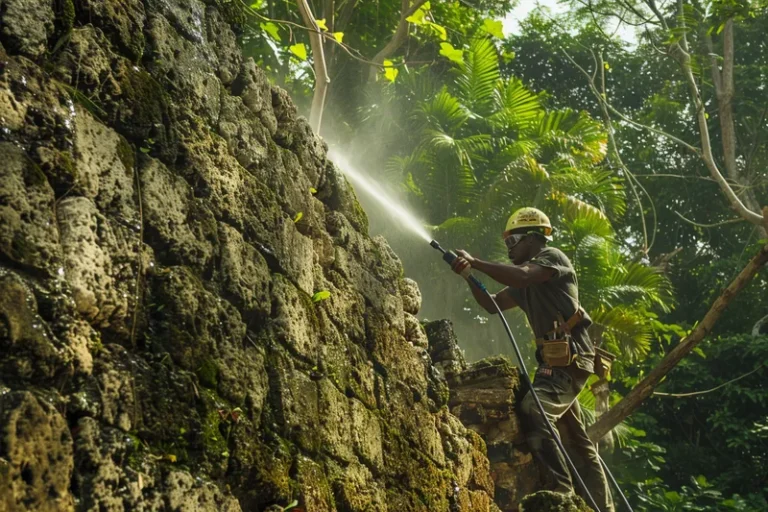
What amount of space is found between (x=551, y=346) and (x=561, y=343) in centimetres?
8

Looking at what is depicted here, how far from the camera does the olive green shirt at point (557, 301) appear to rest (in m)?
6.73

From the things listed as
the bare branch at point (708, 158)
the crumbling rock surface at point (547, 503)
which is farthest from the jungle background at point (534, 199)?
the crumbling rock surface at point (547, 503)

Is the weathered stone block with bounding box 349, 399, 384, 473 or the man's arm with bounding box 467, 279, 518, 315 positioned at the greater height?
the man's arm with bounding box 467, 279, 518, 315

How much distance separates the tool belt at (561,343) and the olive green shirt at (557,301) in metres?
0.04

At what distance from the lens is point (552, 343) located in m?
6.78

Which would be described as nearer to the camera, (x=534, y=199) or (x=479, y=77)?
(x=534, y=199)

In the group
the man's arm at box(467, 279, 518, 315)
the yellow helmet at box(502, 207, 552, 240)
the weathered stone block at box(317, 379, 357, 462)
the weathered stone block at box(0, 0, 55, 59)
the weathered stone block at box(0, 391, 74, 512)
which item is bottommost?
the weathered stone block at box(0, 391, 74, 512)

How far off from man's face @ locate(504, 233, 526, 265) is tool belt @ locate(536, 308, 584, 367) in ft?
1.78

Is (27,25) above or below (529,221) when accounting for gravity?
below

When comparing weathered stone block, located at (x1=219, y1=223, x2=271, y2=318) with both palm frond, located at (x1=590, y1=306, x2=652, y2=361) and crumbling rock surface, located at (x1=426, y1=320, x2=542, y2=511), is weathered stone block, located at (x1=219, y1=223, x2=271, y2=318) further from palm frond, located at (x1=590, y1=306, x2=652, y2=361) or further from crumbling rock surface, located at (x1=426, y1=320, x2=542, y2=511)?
palm frond, located at (x1=590, y1=306, x2=652, y2=361)

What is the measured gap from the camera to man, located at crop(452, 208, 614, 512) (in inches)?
260

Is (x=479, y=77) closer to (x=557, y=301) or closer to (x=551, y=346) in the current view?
(x=557, y=301)

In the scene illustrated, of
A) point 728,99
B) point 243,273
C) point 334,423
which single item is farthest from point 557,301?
point 728,99

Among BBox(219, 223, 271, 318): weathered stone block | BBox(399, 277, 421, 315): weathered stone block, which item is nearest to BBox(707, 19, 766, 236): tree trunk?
BBox(399, 277, 421, 315): weathered stone block
